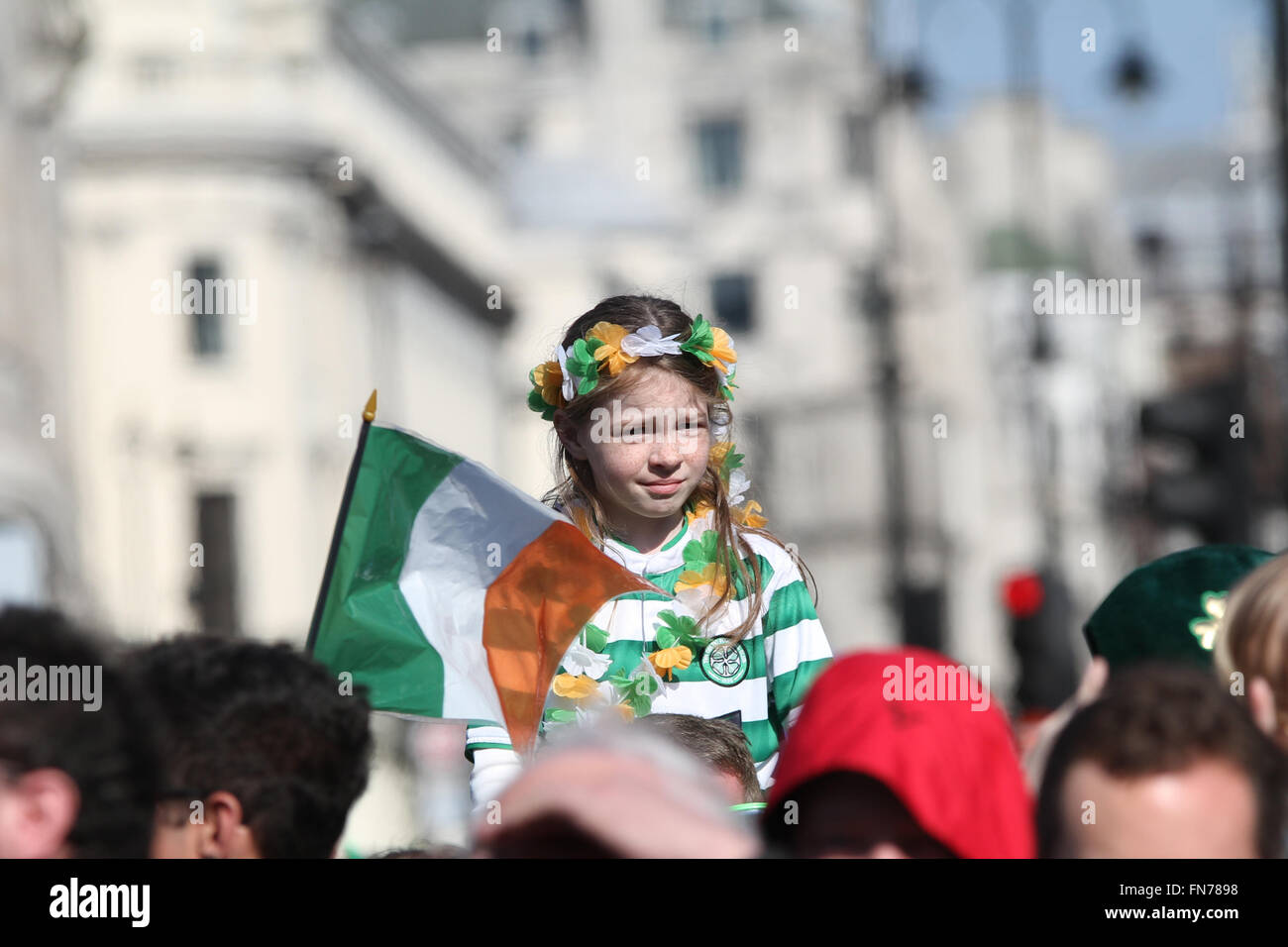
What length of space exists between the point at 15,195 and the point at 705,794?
23.4 m

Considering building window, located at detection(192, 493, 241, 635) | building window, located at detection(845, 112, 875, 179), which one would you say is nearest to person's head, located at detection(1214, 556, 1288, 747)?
A: building window, located at detection(192, 493, 241, 635)

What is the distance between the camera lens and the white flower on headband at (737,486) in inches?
183

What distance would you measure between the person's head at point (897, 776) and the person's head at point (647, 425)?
4.45ft

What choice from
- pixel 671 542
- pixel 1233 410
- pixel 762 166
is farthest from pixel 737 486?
pixel 762 166

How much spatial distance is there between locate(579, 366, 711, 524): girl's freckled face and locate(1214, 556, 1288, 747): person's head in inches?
49.4

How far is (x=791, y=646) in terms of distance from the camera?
436 cm

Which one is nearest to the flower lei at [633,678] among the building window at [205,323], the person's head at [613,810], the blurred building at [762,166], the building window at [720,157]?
the person's head at [613,810]

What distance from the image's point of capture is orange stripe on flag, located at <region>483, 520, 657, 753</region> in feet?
13.5

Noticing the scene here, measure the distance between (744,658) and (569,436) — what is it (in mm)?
593

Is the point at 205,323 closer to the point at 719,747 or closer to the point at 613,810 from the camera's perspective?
the point at 719,747

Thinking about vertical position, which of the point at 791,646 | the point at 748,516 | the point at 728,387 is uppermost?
the point at 728,387

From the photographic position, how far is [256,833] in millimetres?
3568

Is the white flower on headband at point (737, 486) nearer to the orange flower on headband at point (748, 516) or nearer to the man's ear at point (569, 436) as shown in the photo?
the orange flower on headband at point (748, 516)

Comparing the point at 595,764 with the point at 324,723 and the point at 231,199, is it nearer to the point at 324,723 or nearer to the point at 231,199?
the point at 324,723
